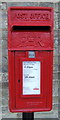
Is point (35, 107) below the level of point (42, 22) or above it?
below

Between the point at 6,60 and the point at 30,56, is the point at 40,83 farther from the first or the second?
the point at 6,60

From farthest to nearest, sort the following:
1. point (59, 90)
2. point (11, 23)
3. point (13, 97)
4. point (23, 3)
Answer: point (59, 90) < point (23, 3) < point (13, 97) < point (11, 23)

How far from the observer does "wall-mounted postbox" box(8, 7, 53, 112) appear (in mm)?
1978

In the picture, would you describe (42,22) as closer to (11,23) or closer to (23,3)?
(11,23)

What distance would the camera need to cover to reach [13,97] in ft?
6.89

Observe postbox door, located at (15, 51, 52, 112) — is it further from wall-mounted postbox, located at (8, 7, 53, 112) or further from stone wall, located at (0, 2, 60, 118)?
stone wall, located at (0, 2, 60, 118)

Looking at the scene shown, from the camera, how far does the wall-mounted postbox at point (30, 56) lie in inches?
77.9

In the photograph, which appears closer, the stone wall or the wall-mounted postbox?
the wall-mounted postbox

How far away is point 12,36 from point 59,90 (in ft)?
4.32

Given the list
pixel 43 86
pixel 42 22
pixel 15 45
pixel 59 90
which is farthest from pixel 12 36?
pixel 59 90

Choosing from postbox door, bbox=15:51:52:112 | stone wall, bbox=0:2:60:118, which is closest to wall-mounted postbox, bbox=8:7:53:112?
postbox door, bbox=15:51:52:112

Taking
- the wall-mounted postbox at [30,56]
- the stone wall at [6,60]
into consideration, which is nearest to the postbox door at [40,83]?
the wall-mounted postbox at [30,56]

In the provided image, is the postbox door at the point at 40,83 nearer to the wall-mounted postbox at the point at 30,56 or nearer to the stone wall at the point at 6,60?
the wall-mounted postbox at the point at 30,56

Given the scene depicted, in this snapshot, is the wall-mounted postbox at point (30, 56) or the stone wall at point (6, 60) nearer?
the wall-mounted postbox at point (30, 56)
